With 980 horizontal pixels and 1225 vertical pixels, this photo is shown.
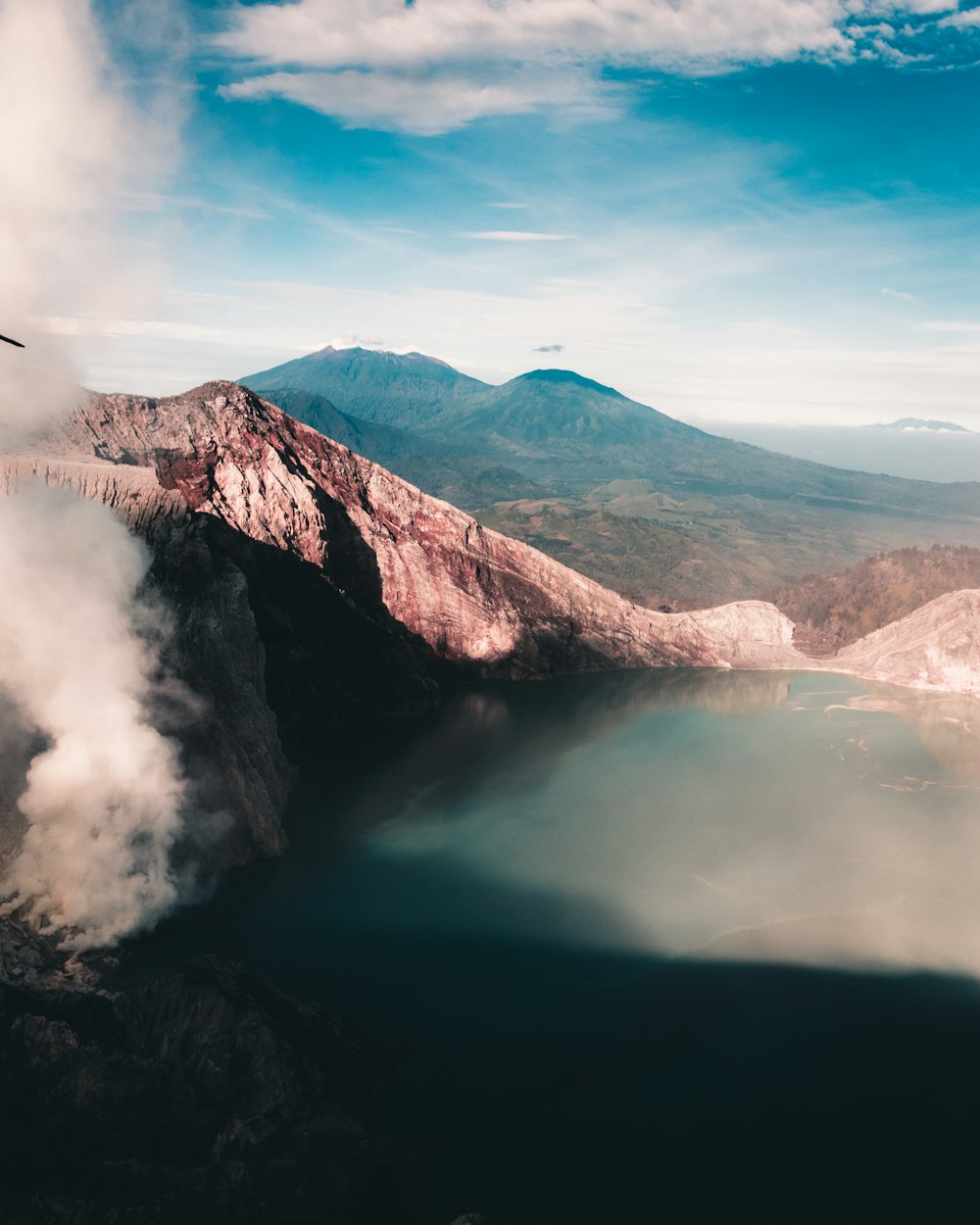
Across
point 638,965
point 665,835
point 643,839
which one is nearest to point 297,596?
point 643,839

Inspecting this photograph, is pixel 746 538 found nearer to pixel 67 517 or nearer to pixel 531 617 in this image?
pixel 531 617

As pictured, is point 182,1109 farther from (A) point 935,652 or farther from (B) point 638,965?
(A) point 935,652

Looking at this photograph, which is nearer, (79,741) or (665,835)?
(79,741)

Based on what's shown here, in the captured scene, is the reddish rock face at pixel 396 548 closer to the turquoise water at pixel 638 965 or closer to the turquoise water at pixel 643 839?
the turquoise water at pixel 643 839

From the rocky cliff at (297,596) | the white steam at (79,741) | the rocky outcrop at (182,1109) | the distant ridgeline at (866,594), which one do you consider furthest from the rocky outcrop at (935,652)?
the rocky outcrop at (182,1109)

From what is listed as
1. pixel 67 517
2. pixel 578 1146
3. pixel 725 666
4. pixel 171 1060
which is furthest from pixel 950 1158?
pixel 725 666

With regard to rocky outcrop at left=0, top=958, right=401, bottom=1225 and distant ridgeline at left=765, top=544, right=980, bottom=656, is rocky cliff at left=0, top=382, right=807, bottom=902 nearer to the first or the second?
rocky outcrop at left=0, top=958, right=401, bottom=1225
